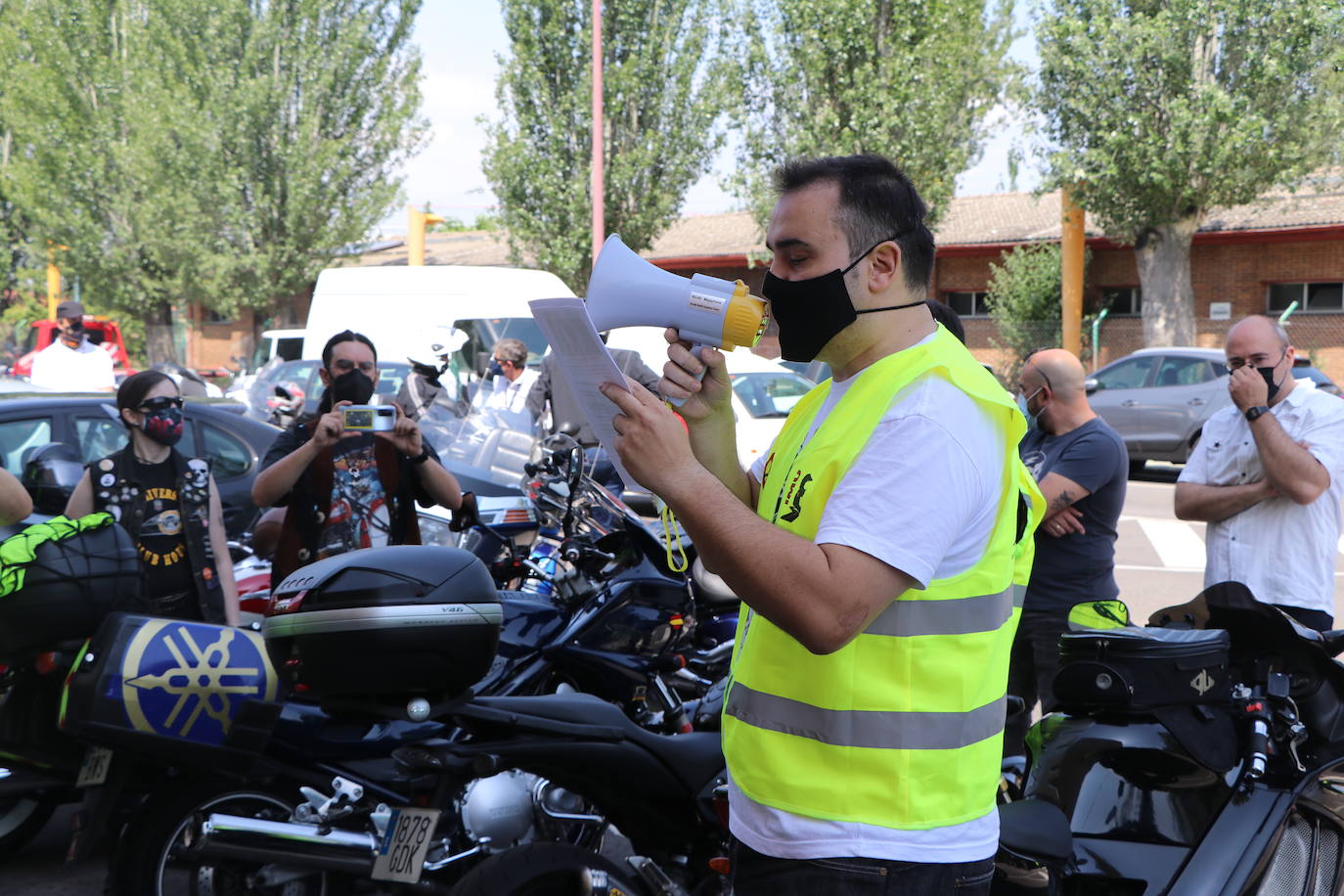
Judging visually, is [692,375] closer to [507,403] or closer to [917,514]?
[917,514]

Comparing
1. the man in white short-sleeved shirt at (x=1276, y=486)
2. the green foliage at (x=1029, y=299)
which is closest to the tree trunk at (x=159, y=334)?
the green foliage at (x=1029, y=299)

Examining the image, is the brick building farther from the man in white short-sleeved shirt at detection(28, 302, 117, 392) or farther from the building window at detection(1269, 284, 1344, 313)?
the man in white short-sleeved shirt at detection(28, 302, 117, 392)

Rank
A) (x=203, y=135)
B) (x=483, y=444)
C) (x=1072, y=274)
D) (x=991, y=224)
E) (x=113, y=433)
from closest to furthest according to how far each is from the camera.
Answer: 1. (x=483, y=444)
2. (x=113, y=433)
3. (x=1072, y=274)
4. (x=203, y=135)
5. (x=991, y=224)

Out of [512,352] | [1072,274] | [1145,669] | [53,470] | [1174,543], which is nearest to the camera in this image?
[1145,669]

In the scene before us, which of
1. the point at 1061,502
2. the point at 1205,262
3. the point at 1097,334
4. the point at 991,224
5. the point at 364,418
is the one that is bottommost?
the point at 1097,334

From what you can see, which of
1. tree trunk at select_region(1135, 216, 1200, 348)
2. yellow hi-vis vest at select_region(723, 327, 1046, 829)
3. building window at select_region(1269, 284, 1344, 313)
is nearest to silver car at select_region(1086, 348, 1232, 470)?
tree trunk at select_region(1135, 216, 1200, 348)

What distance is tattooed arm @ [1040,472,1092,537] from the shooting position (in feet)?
14.5

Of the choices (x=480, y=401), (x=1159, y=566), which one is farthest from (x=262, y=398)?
(x=1159, y=566)

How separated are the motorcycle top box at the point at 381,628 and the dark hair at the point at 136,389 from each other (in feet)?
5.92

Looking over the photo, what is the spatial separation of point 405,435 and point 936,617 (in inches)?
116

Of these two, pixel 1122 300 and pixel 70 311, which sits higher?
pixel 70 311

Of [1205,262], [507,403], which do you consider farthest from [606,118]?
[507,403]

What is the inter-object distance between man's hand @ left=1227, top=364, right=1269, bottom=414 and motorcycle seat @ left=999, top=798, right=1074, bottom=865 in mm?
1985

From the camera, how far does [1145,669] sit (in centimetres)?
309
